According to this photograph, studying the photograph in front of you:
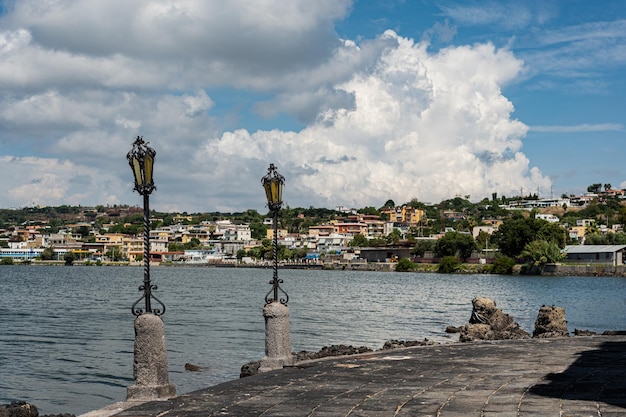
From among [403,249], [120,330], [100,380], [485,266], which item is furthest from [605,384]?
[403,249]

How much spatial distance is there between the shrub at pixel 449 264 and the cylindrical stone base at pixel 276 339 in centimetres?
13383

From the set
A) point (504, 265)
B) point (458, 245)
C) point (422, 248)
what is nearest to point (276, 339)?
point (504, 265)

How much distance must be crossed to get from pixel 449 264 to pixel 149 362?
13853cm

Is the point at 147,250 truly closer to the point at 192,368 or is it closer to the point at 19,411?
the point at 19,411

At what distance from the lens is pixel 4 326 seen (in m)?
40.3

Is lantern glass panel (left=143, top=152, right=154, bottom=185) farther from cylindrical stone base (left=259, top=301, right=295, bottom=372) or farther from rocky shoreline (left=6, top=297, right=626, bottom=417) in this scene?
rocky shoreline (left=6, top=297, right=626, bottom=417)

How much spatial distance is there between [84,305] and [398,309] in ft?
75.2

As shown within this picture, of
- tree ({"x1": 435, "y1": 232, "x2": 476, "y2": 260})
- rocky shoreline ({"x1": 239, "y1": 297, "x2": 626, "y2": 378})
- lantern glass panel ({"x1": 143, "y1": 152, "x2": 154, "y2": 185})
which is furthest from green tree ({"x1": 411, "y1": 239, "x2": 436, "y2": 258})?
lantern glass panel ({"x1": 143, "y1": 152, "x2": 154, "y2": 185})

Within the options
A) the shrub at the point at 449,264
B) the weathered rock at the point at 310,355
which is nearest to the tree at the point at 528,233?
the shrub at the point at 449,264

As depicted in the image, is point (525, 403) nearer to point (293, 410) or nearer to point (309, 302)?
point (293, 410)

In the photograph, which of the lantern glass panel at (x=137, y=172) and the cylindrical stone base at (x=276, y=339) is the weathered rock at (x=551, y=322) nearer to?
the cylindrical stone base at (x=276, y=339)

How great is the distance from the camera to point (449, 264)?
147 meters

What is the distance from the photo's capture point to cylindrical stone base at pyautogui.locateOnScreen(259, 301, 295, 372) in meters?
14.6

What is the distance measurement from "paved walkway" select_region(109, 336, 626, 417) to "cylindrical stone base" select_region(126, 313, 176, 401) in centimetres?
31
